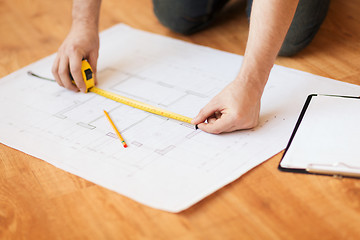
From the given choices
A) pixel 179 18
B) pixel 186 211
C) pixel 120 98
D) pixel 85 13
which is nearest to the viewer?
pixel 186 211

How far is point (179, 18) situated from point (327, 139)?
0.76 metres

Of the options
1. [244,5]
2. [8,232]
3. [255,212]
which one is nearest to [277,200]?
[255,212]

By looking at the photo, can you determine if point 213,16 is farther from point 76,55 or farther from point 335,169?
point 335,169

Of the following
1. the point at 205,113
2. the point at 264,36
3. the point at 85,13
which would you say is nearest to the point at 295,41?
the point at 264,36

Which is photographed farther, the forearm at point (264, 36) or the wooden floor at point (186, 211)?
the forearm at point (264, 36)

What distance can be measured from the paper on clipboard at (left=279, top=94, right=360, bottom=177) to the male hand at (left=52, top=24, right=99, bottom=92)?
0.59 metres

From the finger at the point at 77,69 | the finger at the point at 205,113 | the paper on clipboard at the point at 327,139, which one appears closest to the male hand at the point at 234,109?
the finger at the point at 205,113

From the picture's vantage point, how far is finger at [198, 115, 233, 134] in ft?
3.09

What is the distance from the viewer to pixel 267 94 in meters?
1.12

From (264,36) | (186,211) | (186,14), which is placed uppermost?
(264,36)

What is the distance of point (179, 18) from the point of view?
149cm

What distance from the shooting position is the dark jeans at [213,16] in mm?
1308

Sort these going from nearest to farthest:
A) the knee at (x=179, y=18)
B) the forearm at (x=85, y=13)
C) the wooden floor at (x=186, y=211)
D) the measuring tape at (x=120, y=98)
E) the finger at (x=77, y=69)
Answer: the wooden floor at (x=186, y=211)
the measuring tape at (x=120, y=98)
the finger at (x=77, y=69)
the forearm at (x=85, y=13)
the knee at (x=179, y=18)

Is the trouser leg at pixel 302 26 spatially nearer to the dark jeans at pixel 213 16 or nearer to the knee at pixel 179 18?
the dark jeans at pixel 213 16
